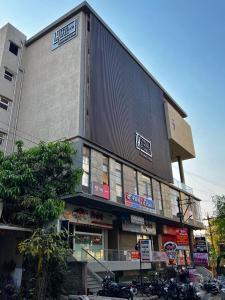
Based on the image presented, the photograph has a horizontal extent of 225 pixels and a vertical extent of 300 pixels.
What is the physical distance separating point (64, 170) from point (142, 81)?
2027 cm

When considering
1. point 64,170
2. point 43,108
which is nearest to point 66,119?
point 43,108

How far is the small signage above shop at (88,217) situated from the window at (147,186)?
4789 millimetres

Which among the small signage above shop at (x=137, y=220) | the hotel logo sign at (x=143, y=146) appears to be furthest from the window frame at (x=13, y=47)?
the small signage above shop at (x=137, y=220)

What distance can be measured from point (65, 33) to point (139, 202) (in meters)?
16.9

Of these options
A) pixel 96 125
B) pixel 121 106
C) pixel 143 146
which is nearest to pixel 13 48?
pixel 121 106

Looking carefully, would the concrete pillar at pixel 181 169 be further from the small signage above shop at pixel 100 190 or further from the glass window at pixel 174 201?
the small signage above shop at pixel 100 190

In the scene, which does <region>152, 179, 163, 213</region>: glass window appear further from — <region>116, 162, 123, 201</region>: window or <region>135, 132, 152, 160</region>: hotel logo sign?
<region>116, 162, 123, 201</region>: window

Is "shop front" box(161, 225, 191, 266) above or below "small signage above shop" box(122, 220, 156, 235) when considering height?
below

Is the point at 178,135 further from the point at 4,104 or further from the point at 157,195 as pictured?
the point at 4,104

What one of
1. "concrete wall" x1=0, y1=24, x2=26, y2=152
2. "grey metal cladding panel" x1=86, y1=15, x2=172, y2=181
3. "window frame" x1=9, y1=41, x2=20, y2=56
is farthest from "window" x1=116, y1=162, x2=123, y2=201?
"window frame" x1=9, y1=41, x2=20, y2=56

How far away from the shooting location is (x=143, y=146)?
28.1 m

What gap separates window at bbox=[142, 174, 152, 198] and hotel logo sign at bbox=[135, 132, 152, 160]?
2.33 metres

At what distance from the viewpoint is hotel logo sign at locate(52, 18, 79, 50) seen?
82.4 feet

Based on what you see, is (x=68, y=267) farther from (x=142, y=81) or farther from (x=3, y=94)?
(x=142, y=81)
